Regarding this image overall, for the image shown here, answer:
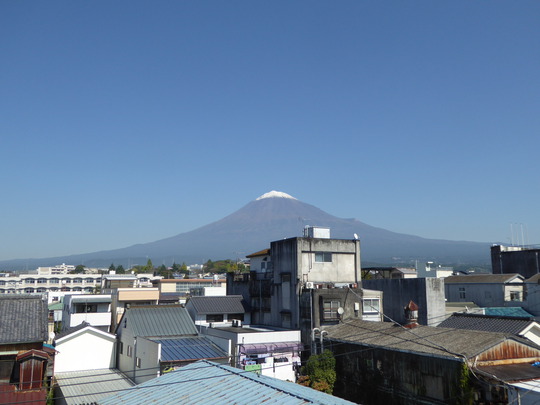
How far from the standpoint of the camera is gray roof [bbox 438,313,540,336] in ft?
95.6

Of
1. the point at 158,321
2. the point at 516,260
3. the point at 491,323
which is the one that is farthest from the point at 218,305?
the point at 516,260

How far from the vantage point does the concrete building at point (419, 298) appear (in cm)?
4281

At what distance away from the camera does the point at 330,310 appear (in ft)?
117

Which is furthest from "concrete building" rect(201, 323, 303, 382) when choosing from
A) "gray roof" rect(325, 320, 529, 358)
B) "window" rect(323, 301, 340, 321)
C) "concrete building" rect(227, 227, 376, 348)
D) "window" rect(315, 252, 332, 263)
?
"window" rect(315, 252, 332, 263)

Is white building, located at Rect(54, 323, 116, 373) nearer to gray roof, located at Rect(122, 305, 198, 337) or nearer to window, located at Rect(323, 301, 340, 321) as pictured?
gray roof, located at Rect(122, 305, 198, 337)

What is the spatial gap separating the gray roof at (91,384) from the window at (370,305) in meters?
19.3

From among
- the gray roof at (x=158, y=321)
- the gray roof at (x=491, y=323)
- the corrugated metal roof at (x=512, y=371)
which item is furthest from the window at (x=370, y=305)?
the corrugated metal roof at (x=512, y=371)

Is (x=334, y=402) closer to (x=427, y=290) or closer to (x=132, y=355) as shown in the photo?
(x=132, y=355)

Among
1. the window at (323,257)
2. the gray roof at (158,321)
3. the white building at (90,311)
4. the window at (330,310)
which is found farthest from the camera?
the white building at (90,311)

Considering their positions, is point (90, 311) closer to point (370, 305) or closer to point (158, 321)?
point (158, 321)

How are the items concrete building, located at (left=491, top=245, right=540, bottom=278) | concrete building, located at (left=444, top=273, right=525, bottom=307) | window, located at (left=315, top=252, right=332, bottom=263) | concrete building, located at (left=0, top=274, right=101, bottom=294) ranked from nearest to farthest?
window, located at (left=315, top=252, right=332, bottom=263) < concrete building, located at (left=444, top=273, right=525, bottom=307) < concrete building, located at (left=491, top=245, right=540, bottom=278) < concrete building, located at (left=0, top=274, right=101, bottom=294)

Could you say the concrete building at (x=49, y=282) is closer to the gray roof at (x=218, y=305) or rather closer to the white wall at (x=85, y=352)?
the gray roof at (x=218, y=305)

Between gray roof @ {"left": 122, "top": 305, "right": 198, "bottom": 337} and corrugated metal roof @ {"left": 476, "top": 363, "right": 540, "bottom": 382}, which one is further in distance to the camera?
gray roof @ {"left": 122, "top": 305, "right": 198, "bottom": 337}

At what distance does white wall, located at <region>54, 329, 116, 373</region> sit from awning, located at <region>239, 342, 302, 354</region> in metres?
11.7
